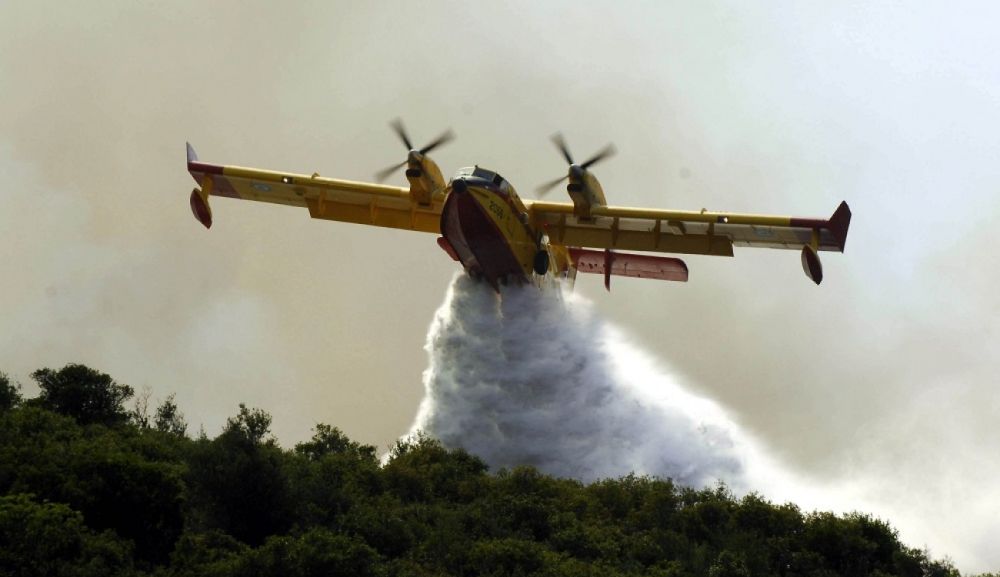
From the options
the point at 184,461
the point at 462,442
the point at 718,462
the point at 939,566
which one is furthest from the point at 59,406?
the point at 939,566

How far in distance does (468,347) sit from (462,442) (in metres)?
2.42

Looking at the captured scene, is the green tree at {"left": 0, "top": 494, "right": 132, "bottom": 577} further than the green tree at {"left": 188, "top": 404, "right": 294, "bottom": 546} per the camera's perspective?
No

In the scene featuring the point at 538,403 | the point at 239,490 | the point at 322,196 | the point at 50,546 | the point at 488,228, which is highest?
the point at 322,196

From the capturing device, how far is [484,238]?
4059 cm

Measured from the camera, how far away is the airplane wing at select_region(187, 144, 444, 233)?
43.3m

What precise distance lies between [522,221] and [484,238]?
1360 millimetres

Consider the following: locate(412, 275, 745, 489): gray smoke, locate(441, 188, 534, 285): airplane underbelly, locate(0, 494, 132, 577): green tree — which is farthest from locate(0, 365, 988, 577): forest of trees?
locate(441, 188, 534, 285): airplane underbelly

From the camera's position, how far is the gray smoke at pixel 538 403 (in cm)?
4338

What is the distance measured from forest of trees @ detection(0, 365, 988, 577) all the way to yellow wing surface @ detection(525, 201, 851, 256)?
18.8 feet

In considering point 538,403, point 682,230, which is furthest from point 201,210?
point 682,230

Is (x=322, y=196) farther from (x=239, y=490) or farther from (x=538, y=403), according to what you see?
(x=239, y=490)

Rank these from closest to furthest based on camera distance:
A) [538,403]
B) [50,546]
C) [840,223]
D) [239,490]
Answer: [50,546] < [239,490] < [840,223] < [538,403]

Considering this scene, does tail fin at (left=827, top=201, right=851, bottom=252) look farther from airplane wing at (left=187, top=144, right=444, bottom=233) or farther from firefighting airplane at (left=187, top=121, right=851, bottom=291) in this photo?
airplane wing at (left=187, top=144, right=444, bottom=233)

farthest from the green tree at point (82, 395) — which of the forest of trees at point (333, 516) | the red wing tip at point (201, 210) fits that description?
the red wing tip at point (201, 210)
